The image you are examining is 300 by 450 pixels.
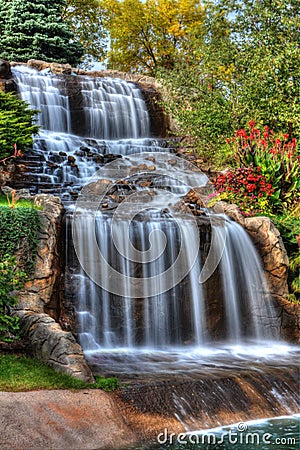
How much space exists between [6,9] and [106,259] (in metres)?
18.1

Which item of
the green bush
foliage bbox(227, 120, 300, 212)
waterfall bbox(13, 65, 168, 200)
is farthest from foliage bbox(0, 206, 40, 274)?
foliage bbox(227, 120, 300, 212)

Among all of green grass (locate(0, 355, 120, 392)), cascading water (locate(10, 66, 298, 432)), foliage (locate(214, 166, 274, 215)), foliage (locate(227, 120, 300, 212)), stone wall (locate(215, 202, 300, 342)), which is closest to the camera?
green grass (locate(0, 355, 120, 392))

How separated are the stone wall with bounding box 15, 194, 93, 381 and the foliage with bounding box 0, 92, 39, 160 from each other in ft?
9.40

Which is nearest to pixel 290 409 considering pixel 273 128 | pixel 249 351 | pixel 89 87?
pixel 249 351

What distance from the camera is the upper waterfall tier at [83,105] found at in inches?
712

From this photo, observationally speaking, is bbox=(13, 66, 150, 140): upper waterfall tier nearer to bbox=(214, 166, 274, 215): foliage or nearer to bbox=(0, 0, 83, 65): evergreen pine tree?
bbox=(0, 0, 83, 65): evergreen pine tree

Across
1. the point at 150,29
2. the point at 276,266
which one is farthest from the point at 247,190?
the point at 150,29

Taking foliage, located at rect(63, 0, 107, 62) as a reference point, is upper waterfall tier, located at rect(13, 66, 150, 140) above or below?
below

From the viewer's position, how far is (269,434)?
6.30 metres

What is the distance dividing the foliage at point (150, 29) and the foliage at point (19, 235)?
77.0 ft

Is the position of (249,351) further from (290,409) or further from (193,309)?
(290,409)

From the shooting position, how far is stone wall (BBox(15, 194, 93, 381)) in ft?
22.8

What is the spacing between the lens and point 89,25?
33.7 m

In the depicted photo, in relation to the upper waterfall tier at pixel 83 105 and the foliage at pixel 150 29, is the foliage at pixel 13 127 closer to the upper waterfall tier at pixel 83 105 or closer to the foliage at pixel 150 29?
the upper waterfall tier at pixel 83 105
